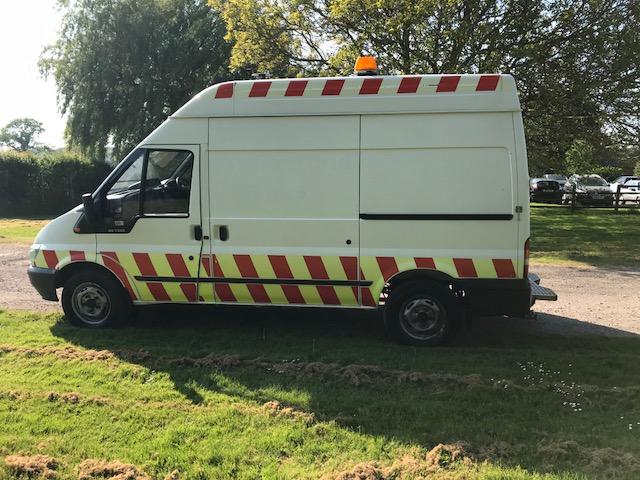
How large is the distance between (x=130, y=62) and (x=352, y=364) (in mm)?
25027

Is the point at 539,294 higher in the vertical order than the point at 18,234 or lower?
lower

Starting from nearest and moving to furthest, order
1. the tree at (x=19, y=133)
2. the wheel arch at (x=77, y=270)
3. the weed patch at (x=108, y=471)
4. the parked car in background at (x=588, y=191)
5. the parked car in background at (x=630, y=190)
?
the weed patch at (x=108, y=471), the wheel arch at (x=77, y=270), the parked car in background at (x=588, y=191), the parked car in background at (x=630, y=190), the tree at (x=19, y=133)

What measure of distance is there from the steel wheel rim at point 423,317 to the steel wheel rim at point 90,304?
3229 mm

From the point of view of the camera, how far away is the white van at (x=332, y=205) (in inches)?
203

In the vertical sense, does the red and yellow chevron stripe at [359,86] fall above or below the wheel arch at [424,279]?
above

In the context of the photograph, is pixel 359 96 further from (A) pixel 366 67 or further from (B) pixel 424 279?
(B) pixel 424 279

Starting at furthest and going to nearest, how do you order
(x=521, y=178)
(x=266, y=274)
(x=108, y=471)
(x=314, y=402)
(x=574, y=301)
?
(x=574, y=301), (x=266, y=274), (x=521, y=178), (x=314, y=402), (x=108, y=471)

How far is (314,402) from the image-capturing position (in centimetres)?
416

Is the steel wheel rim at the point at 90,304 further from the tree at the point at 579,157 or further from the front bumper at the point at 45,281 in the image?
the tree at the point at 579,157

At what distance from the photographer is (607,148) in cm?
1823

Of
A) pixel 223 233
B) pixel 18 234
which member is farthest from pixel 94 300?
pixel 18 234

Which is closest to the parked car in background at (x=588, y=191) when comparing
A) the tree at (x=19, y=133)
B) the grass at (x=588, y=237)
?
the grass at (x=588, y=237)

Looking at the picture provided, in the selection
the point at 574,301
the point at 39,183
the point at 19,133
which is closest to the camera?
the point at 574,301

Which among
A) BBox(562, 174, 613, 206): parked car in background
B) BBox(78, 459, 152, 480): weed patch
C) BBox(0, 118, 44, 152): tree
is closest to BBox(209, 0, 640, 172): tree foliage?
BBox(562, 174, 613, 206): parked car in background
